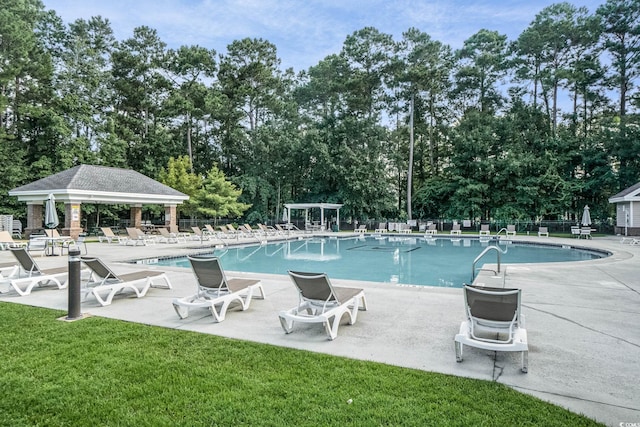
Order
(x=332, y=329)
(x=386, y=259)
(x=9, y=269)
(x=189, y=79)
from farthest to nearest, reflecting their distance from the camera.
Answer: (x=189, y=79) → (x=386, y=259) → (x=9, y=269) → (x=332, y=329)

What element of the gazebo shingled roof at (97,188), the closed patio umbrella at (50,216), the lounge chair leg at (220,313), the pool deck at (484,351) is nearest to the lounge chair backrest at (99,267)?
the pool deck at (484,351)

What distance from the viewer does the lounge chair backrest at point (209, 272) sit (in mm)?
5309

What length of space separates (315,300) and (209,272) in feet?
5.28

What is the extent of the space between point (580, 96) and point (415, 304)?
1415 inches

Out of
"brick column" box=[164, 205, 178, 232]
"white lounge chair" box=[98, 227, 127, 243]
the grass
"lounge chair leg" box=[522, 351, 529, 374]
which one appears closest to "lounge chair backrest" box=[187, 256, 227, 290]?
the grass

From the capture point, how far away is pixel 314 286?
15.3 feet

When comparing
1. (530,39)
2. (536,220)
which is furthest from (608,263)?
(530,39)

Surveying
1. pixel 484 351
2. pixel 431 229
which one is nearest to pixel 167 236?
pixel 431 229

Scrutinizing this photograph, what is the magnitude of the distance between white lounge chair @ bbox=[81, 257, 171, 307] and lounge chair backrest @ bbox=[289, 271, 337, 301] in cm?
325

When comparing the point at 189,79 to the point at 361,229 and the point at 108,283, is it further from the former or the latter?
the point at 108,283

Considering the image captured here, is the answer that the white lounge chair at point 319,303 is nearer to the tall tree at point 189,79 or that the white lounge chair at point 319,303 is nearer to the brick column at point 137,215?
the brick column at point 137,215

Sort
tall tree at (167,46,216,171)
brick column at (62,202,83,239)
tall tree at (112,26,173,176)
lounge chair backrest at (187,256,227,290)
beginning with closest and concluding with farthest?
lounge chair backrest at (187,256,227,290) → brick column at (62,202,83,239) → tall tree at (167,46,216,171) → tall tree at (112,26,173,176)

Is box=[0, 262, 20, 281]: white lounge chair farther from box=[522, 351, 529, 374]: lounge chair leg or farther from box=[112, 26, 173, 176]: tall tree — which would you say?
box=[112, 26, 173, 176]: tall tree

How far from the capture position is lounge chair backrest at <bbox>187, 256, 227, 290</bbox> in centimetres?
531
